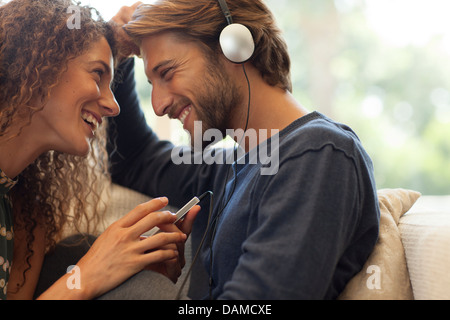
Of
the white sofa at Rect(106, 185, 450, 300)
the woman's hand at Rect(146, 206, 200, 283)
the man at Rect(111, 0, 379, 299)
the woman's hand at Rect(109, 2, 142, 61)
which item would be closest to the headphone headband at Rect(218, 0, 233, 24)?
the man at Rect(111, 0, 379, 299)

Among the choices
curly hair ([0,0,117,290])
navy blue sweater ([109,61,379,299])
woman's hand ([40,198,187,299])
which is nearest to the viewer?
navy blue sweater ([109,61,379,299])

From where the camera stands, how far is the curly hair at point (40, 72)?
0.99 meters

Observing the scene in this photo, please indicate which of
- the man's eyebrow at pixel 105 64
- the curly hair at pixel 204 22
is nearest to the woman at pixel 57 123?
the man's eyebrow at pixel 105 64

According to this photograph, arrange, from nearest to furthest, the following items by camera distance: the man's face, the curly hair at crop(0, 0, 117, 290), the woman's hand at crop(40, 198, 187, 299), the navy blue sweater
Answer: the navy blue sweater, the woman's hand at crop(40, 198, 187, 299), the curly hair at crop(0, 0, 117, 290), the man's face

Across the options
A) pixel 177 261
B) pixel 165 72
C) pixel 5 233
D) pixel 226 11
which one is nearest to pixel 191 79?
pixel 165 72

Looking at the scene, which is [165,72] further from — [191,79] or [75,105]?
[75,105]

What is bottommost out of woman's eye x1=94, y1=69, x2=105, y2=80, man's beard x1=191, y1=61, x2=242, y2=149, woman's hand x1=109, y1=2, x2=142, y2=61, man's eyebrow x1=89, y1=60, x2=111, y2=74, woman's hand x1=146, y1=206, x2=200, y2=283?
woman's hand x1=146, y1=206, x2=200, y2=283

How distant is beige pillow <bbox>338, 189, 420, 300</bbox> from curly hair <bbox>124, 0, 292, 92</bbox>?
459 millimetres

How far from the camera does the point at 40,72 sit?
3.24ft

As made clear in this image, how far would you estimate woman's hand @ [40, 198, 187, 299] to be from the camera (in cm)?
88

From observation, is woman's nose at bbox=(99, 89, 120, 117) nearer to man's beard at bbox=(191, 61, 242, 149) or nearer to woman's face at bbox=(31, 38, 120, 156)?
woman's face at bbox=(31, 38, 120, 156)
